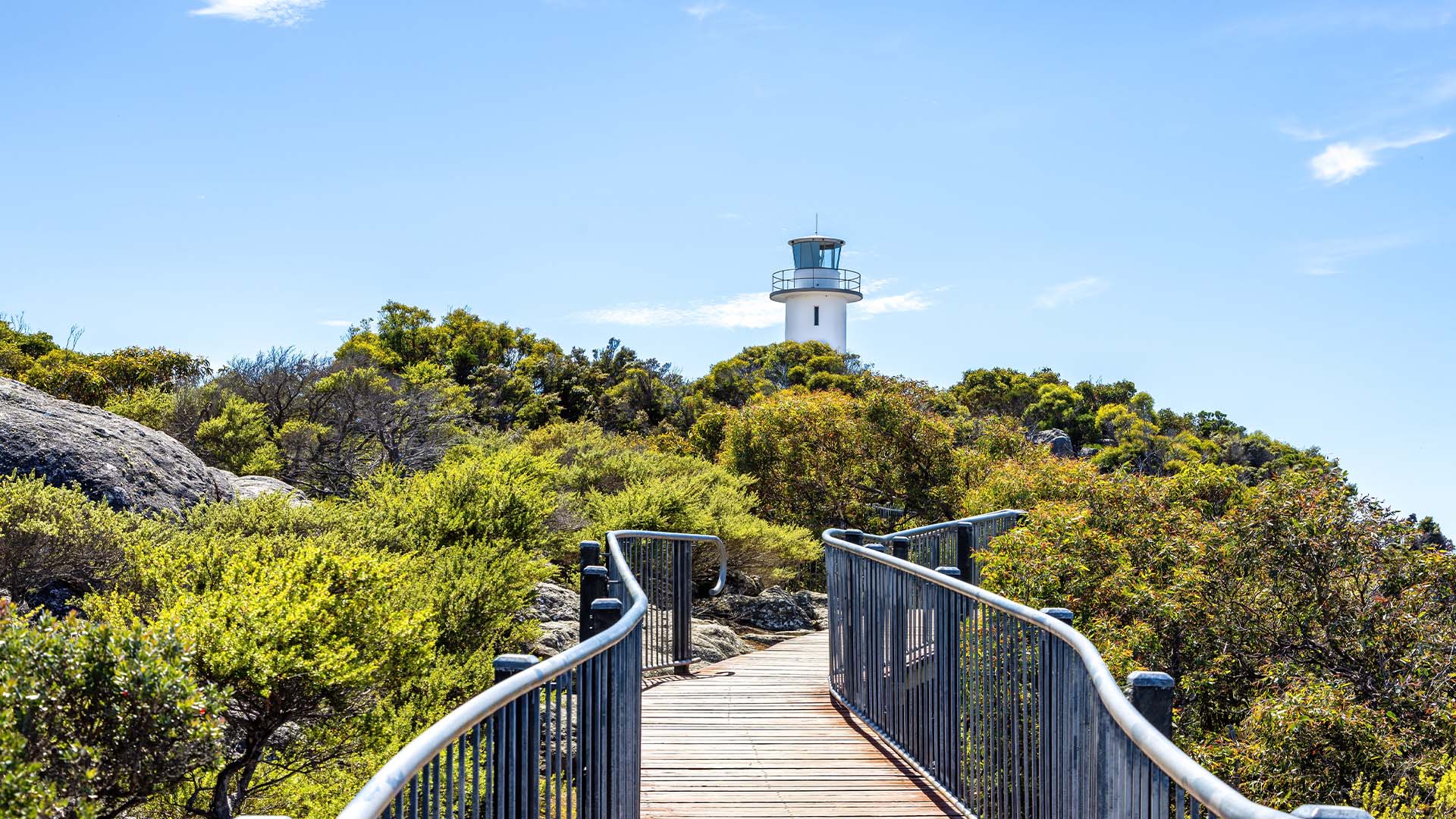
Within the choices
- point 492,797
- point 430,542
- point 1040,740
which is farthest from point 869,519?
point 492,797

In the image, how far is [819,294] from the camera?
5081 cm

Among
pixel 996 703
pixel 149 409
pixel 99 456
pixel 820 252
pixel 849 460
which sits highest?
pixel 820 252

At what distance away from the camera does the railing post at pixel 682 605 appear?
966 cm

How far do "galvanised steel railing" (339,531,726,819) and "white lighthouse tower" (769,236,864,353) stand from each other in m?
44.3

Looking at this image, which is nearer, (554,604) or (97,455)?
(97,455)

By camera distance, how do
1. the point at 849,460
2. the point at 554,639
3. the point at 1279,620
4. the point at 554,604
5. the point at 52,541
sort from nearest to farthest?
the point at 1279,620 → the point at 52,541 → the point at 554,639 → the point at 554,604 → the point at 849,460

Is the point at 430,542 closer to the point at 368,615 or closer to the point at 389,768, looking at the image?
the point at 368,615

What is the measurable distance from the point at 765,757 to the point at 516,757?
163 inches

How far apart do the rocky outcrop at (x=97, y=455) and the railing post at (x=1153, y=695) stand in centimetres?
1083

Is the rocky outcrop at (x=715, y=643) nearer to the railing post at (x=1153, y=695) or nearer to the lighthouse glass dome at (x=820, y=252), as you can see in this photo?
the railing post at (x=1153, y=695)

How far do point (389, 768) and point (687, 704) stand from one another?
649cm

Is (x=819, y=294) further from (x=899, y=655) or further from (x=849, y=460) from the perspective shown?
(x=899, y=655)

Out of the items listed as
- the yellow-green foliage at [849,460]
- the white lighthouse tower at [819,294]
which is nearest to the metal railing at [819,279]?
the white lighthouse tower at [819,294]

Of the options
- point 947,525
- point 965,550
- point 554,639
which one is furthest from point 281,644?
point 965,550
